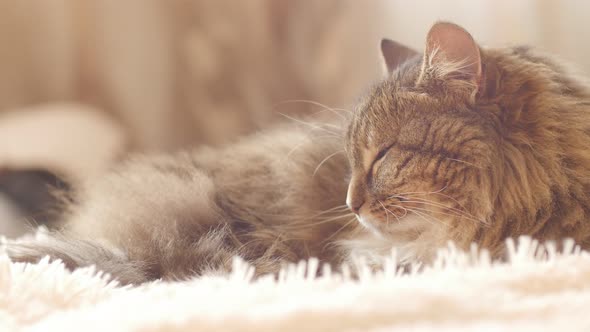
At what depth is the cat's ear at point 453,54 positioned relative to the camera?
105 centimetres

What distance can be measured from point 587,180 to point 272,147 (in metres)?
0.73

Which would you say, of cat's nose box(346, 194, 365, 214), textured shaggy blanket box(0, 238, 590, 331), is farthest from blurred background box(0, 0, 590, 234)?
textured shaggy blanket box(0, 238, 590, 331)

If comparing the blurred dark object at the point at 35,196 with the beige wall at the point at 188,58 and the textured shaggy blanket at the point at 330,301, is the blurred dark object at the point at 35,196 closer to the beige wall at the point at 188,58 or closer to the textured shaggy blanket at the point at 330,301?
the beige wall at the point at 188,58

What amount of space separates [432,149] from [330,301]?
1.48 feet

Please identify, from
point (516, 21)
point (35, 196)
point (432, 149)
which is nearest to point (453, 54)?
point (432, 149)

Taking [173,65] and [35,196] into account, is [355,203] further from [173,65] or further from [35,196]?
[173,65]

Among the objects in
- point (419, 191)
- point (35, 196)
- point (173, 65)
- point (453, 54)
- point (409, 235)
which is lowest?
point (409, 235)

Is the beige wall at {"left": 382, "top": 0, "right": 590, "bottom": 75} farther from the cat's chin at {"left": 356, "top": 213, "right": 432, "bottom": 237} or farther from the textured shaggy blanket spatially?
the textured shaggy blanket

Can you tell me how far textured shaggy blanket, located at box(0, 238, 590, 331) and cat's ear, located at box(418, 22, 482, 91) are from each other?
0.32 m

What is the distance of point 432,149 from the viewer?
1064 mm

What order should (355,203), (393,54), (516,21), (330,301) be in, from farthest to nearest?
(516,21)
(393,54)
(355,203)
(330,301)

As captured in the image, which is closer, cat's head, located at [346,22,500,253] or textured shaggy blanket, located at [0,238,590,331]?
textured shaggy blanket, located at [0,238,590,331]

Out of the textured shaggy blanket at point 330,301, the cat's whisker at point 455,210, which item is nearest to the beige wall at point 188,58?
the cat's whisker at point 455,210

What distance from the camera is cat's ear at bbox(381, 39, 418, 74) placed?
4.43 ft
